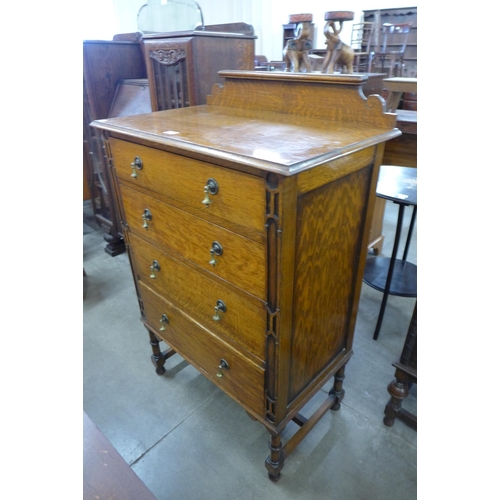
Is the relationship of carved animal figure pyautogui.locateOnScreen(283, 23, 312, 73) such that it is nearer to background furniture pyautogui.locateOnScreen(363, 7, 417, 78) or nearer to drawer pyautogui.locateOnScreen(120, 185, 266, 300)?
drawer pyautogui.locateOnScreen(120, 185, 266, 300)

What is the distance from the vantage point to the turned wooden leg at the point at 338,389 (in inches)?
60.2

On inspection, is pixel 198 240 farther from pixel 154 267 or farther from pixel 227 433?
pixel 227 433

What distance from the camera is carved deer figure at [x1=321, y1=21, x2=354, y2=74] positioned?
1082mm

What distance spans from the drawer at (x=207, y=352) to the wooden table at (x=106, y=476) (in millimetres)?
456

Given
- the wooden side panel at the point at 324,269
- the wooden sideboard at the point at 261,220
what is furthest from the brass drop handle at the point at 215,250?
the wooden side panel at the point at 324,269

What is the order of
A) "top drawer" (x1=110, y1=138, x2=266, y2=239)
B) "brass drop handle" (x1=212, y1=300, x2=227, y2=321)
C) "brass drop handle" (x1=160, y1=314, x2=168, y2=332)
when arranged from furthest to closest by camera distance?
"brass drop handle" (x1=160, y1=314, x2=168, y2=332)
"brass drop handle" (x1=212, y1=300, x2=227, y2=321)
"top drawer" (x1=110, y1=138, x2=266, y2=239)

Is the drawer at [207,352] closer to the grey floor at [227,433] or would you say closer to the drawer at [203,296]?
the drawer at [203,296]

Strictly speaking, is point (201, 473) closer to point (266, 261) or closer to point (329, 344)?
point (329, 344)

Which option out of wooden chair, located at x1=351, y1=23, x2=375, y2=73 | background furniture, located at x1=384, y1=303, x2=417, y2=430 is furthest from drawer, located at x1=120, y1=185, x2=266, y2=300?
wooden chair, located at x1=351, y1=23, x2=375, y2=73

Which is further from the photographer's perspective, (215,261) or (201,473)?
(201,473)

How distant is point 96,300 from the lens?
7.96 ft

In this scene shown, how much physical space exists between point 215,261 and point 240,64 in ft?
3.67
